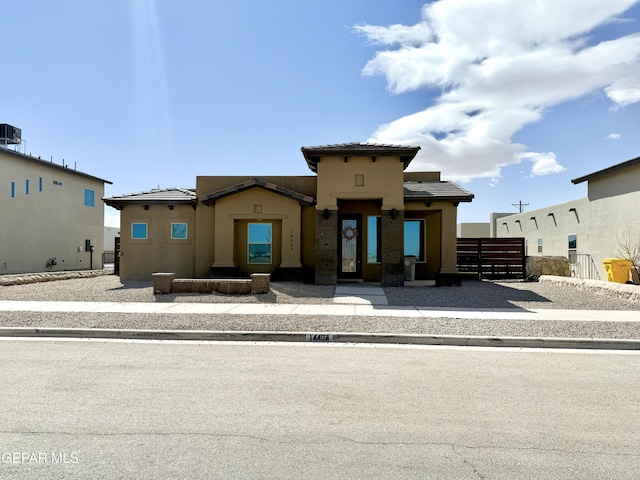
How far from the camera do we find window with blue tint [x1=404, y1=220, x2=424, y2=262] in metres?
18.2

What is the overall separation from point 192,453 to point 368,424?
66.4 inches

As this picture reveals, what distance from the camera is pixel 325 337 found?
810cm

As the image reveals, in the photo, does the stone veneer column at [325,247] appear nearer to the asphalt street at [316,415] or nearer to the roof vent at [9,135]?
the asphalt street at [316,415]

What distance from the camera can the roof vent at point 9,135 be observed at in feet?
90.9

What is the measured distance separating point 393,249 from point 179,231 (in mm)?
9175

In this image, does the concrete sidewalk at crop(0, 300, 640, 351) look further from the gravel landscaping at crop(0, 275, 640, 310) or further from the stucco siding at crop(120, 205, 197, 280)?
the stucco siding at crop(120, 205, 197, 280)

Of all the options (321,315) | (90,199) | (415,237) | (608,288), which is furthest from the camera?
(90,199)

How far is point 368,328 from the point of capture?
8.60 metres

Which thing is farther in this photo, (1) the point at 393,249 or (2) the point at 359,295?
(1) the point at 393,249

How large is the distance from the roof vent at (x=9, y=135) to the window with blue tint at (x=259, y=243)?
21804mm

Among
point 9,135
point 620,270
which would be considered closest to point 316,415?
point 620,270

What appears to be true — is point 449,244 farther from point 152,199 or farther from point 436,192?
point 152,199

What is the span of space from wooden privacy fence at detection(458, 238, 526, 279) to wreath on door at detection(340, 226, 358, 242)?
18.2 ft

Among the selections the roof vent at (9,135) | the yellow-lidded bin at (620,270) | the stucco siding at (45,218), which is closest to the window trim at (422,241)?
the yellow-lidded bin at (620,270)
